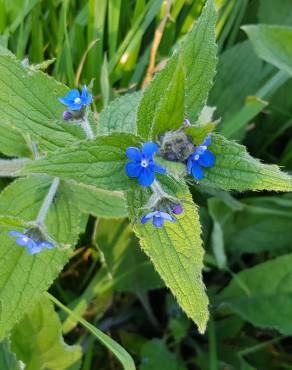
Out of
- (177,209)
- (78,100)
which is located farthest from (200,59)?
(177,209)

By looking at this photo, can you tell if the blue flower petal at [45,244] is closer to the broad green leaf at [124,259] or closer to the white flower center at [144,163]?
→ the white flower center at [144,163]

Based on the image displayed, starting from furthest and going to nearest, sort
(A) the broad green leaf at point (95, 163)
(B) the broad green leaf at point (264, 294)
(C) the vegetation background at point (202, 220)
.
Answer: (B) the broad green leaf at point (264, 294) → (C) the vegetation background at point (202, 220) → (A) the broad green leaf at point (95, 163)

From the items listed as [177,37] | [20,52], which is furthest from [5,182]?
[177,37]

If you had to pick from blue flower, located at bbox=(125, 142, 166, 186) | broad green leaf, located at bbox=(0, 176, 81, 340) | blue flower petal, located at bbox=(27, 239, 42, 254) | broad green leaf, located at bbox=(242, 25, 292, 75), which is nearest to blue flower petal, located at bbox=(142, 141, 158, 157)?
blue flower, located at bbox=(125, 142, 166, 186)

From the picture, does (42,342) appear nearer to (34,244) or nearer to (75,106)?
(34,244)

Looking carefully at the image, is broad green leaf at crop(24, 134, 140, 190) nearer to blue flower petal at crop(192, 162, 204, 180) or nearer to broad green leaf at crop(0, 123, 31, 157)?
blue flower petal at crop(192, 162, 204, 180)

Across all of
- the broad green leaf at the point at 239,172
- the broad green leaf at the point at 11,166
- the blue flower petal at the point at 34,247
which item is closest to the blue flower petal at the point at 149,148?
the broad green leaf at the point at 239,172
